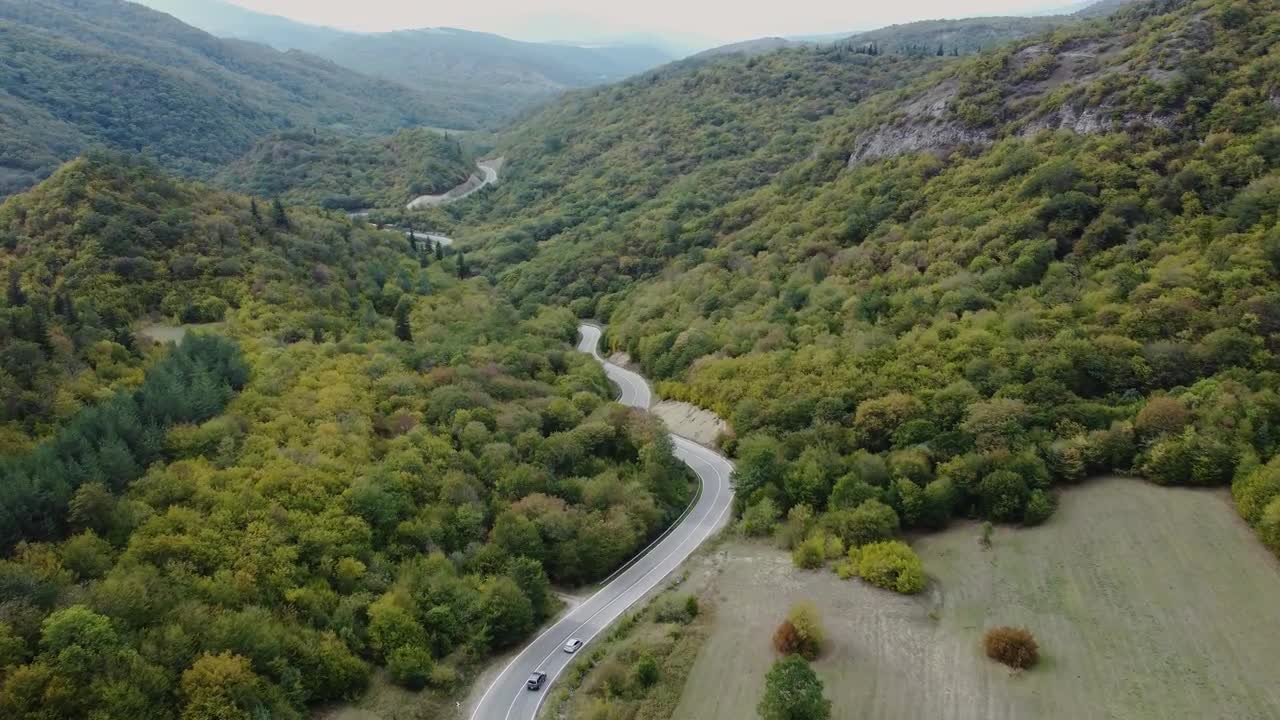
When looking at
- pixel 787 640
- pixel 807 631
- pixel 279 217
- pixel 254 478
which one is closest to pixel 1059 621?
pixel 807 631

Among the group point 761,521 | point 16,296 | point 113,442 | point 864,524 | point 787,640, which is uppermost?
point 16,296

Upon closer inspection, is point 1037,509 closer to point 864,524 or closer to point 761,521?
point 864,524

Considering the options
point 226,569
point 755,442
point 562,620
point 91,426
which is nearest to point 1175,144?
point 755,442

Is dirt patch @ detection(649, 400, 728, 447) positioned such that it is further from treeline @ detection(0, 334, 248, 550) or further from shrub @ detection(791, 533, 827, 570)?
treeline @ detection(0, 334, 248, 550)

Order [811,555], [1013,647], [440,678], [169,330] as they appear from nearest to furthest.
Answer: [1013,647] < [440,678] < [811,555] < [169,330]

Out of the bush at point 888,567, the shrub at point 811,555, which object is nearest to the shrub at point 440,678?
the shrub at point 811,555

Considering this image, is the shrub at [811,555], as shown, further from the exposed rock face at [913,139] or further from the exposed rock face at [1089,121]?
the exposed rock face at [913,139]

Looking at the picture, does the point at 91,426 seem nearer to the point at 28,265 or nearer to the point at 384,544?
the point at 384,544
